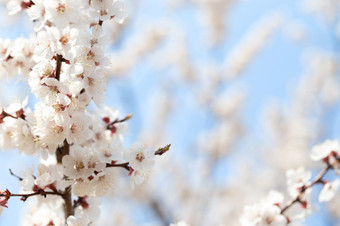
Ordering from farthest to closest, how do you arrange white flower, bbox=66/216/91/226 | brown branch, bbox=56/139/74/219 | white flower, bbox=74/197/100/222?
white flower, bbox=74/197/100/222
brown branch, bbox=56/139/74/219
white flower, bbox=66/216/91/226

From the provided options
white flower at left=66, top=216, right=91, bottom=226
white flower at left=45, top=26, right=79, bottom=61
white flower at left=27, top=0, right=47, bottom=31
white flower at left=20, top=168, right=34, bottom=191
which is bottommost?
white flower at left=66, top=216, right=91, bottom=226

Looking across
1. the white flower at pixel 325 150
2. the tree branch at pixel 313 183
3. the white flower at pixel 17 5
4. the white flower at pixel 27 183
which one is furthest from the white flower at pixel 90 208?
the white flower at pixel 325 150

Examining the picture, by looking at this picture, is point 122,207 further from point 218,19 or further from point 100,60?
point 100,60

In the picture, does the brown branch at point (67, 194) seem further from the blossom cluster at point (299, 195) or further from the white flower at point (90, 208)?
the blossom cluster at point (299, 195)

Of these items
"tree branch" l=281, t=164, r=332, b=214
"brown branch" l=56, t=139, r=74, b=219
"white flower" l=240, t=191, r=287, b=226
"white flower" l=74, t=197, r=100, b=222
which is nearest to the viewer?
"brown branch" l=56, t=139, r=74, b=219

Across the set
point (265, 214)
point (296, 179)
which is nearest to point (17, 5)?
point (265, 214)

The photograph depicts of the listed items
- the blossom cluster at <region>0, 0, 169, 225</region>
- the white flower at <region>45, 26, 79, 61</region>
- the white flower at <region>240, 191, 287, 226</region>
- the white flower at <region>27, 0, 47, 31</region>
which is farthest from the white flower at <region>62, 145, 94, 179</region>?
the white flower at <region>240, 191, 287, 226</region>

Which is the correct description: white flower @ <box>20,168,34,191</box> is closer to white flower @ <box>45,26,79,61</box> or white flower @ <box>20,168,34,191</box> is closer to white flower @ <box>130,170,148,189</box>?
white flower @ <box>130,170,148,189</box>
